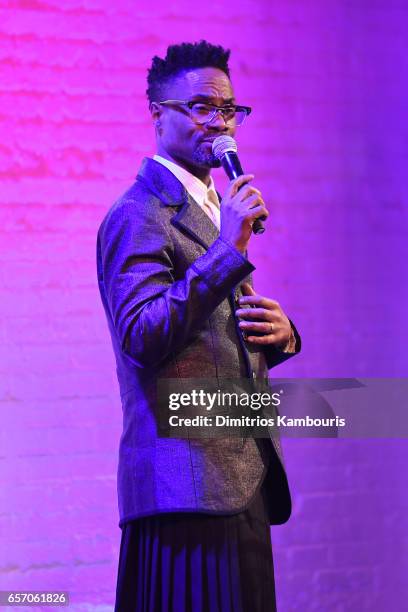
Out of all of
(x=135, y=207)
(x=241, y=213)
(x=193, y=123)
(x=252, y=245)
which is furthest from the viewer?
(x=252, y=245)

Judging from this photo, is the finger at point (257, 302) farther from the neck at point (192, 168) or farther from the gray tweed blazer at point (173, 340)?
the neck at point (192, 168)

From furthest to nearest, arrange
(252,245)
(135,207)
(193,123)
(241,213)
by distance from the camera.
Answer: (252,245), (193,123), (135,207), (241,213)

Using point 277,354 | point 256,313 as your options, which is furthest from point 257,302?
point 277,354

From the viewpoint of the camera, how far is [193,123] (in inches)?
56.5

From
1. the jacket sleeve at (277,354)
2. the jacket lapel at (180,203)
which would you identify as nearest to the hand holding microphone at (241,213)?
the jacket lapel at (180,203)

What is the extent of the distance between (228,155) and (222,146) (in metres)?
0.04

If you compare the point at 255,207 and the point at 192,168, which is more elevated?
the point at 192,168

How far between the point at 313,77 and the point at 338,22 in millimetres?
192

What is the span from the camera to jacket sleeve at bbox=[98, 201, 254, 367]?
1208mm

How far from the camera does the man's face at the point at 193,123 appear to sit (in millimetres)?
1425

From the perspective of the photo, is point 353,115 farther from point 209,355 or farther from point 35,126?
point 209,355

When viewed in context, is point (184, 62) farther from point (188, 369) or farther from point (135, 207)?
point (188, 369)

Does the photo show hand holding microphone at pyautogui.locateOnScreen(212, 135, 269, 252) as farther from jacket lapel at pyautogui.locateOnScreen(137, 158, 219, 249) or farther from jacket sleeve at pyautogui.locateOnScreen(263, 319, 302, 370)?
jacket sleeve at pyautogui.locateOnScreen(263, 319, 302, 370)

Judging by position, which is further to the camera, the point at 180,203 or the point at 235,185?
the point at 180,203
